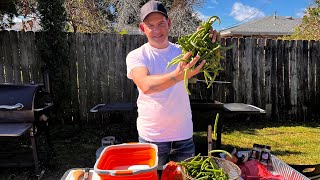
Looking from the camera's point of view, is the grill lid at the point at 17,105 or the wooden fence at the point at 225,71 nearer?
the grill lid at the point at 17,105

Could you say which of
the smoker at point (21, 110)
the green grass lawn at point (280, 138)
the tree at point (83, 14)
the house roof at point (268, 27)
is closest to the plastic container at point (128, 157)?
the smoker at point (21, 110)

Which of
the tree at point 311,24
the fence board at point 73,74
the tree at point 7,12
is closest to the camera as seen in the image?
the tree at point 7,12

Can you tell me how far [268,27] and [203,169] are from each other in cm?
2552

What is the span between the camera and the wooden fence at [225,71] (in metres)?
6.91

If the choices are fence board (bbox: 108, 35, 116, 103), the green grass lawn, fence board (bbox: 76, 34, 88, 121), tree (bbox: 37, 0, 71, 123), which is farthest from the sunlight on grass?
tree (bbox: 37, 0, 71, 123)

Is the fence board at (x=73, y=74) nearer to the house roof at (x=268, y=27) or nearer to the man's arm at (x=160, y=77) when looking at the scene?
the man's arm at (x=160, y=77)

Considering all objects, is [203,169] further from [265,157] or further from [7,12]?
[7,12]

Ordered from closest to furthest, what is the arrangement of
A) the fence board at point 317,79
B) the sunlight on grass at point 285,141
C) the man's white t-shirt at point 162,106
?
the man's white t-shirt at point 162,106, the sunlight on grass at point 285,141, the fence board at point 317,79

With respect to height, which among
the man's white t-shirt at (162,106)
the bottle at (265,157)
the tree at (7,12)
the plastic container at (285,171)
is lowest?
the plastic container at (285,171)

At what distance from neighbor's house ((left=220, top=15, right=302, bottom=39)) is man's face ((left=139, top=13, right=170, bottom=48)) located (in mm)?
21996

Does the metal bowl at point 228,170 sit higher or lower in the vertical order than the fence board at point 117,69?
lower

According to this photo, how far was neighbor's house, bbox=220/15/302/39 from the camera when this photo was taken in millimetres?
23281

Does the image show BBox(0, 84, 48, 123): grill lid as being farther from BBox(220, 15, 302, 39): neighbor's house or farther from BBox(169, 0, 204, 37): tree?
BBox(220, 15, 302, 39): neighbor's house

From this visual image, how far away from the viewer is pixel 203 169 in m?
1.41
